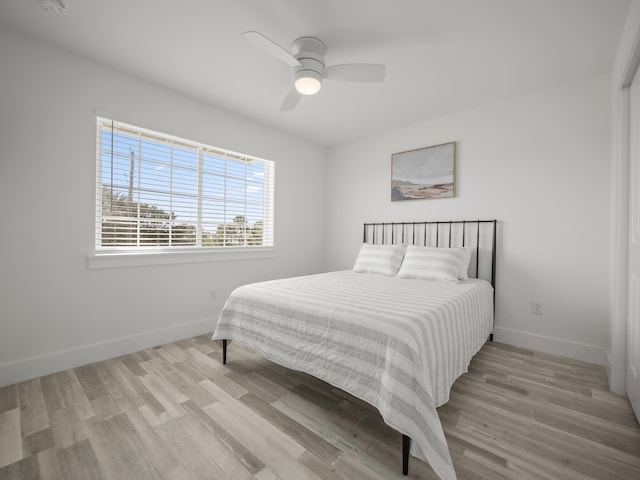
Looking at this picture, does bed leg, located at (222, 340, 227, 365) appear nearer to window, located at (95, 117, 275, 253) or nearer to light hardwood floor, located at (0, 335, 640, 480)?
light hardwood floor, located at (0, 335, 640, 480)

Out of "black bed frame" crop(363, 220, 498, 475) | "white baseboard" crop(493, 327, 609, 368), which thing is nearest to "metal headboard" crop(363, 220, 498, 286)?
"black bed frame" crop(363, 220, 498, 475)

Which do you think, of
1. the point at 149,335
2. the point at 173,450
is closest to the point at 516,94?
the point at 173,450

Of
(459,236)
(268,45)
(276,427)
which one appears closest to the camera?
(276,427)

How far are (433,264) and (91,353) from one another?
3.14 m

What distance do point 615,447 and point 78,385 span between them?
128 inches

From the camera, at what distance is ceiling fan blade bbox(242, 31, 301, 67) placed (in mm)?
1607

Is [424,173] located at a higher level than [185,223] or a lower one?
higher

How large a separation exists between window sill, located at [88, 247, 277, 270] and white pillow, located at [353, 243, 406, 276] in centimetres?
121

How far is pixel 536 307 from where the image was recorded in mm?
2752

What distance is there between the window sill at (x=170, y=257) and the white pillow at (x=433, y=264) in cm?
176

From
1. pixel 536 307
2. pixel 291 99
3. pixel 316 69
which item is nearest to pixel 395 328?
pixel 316 69

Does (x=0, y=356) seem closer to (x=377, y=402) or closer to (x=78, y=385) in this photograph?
(x=78, y=385)

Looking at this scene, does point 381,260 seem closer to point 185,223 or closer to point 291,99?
point 291,99

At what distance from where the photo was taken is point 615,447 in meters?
1.44
